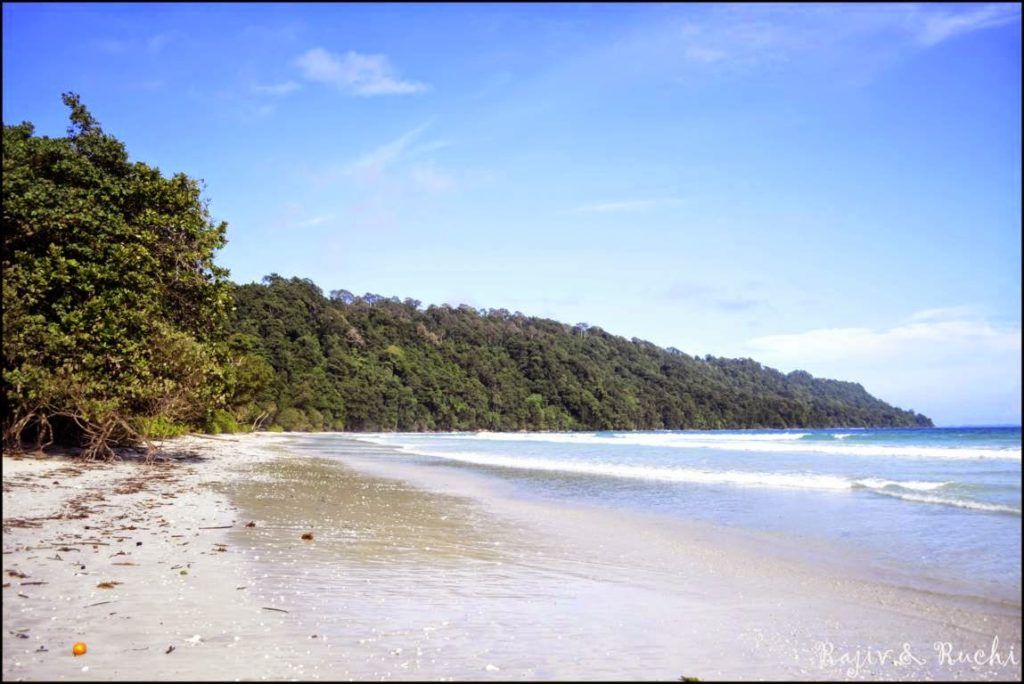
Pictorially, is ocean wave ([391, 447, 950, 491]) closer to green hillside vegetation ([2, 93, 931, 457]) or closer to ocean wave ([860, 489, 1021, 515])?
ocean wave ([860, 489, 1021, 515])

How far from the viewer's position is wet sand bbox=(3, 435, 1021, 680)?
409 centimetres

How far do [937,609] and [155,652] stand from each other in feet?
21.5

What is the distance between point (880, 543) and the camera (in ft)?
29.0

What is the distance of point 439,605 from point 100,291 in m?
14.1

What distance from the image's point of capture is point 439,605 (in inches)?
213

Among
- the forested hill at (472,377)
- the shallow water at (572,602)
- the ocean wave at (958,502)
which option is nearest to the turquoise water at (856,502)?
the ocean wave at (958,502)

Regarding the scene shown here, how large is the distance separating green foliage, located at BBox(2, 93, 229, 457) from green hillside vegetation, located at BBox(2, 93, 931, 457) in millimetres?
47

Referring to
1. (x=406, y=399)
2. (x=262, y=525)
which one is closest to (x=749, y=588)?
(x=262, y=525)

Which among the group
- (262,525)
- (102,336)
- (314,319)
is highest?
(314,319)

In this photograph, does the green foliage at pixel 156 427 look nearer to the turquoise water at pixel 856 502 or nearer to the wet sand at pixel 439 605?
the wet sand at pixel 439 605

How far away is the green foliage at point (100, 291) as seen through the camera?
14.3 meters

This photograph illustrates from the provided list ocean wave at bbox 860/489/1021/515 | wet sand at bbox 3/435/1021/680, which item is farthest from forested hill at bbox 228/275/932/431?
ocean wave at bbox 860/489/1021/515

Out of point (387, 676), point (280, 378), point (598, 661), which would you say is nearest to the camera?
point (387, 676)

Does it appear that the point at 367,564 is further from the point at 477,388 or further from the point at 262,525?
the point at 477,388
